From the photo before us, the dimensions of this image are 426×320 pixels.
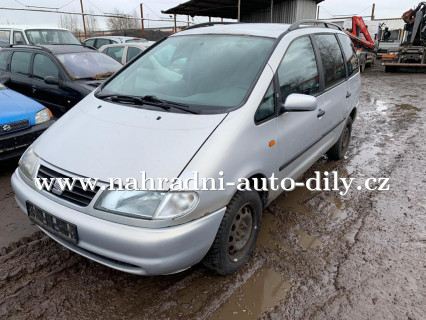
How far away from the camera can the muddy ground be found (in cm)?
225

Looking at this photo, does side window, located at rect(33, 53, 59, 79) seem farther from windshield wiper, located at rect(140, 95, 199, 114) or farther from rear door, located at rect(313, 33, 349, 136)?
rear door, located at rect(313, 33, 349, 136)

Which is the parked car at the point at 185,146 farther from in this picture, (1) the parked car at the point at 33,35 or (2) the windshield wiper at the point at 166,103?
(1) the parked car at the point at 33,35

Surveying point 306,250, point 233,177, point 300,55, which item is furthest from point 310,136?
point 233,177

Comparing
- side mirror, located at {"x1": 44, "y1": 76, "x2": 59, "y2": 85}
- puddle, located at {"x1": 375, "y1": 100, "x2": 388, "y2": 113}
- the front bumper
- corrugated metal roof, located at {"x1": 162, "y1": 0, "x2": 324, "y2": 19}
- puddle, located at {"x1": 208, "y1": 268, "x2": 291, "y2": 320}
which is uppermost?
corrugated metal roof, located at {"x1": 162, "y1": 0, "x2": 324, "y2": 19}

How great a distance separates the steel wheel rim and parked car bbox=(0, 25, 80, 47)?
952cm

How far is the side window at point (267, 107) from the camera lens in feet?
8.20

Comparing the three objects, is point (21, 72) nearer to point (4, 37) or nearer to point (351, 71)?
point (4, 37)

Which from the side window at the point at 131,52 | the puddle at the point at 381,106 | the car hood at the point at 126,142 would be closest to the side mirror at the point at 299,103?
the car hood at the point at 126,142

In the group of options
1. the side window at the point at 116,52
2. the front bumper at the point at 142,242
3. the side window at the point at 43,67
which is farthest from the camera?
the side window at the point at 116,52

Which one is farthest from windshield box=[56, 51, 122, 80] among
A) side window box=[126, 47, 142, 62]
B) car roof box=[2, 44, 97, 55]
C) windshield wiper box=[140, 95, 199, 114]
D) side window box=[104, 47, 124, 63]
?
windshield wiper box=[140, 95, 199, 114]

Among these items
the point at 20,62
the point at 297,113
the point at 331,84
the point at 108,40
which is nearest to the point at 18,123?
the point at 20,62

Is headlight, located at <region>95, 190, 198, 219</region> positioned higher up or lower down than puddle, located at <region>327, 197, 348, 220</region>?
higher up

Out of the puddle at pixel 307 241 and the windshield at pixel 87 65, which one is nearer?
the puddle at pixel 307 241

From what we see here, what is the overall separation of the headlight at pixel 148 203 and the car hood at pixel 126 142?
0.11 m
